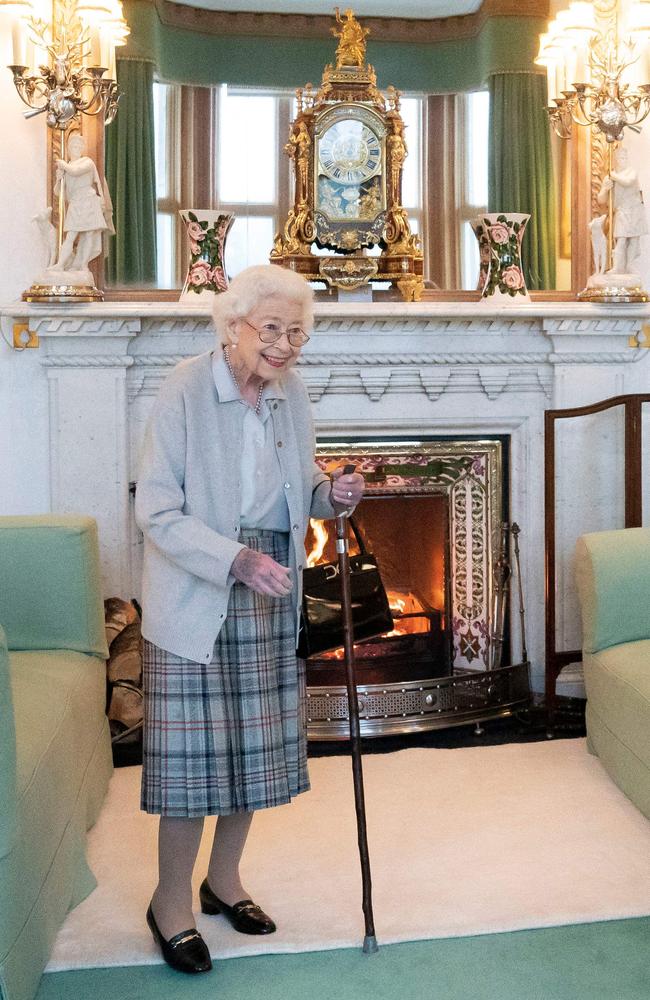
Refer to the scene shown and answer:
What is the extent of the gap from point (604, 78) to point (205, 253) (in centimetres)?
148

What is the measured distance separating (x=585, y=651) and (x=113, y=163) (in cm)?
230

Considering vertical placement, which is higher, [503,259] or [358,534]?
[503,259]

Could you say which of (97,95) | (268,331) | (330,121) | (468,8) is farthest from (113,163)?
(268,331)

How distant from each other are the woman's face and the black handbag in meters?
0.55

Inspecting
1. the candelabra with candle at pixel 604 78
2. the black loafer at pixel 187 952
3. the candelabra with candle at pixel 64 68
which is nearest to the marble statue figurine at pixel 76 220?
the candelabra with candle at pixel 64 68

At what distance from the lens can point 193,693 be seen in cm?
235

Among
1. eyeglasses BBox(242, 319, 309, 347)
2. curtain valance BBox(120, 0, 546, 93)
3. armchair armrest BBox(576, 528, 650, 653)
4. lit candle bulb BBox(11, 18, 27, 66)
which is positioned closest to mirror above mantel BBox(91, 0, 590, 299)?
curtain valance BBox(120, 0, 546, 93)

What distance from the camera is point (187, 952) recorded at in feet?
7.86

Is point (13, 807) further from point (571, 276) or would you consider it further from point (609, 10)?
point (609, 10)

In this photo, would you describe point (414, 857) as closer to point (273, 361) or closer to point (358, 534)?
point (358, 534)

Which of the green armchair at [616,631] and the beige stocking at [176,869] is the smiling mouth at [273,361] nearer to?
the beige stocking at [176,869]

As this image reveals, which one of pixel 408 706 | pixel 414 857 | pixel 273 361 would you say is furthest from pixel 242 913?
pixel 408 706

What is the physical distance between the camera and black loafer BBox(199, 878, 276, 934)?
100 inches

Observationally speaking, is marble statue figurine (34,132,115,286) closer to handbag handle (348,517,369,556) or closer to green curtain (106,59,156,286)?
green curtain (106,59,156,286)
